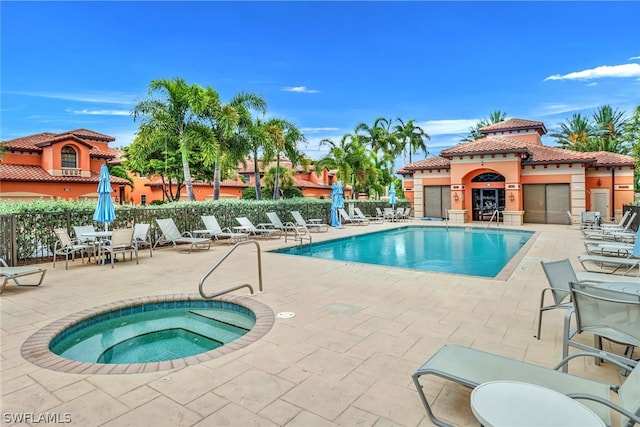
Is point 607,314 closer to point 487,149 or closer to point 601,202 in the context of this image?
point 487,149

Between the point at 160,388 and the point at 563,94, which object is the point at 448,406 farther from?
the point at 563,94

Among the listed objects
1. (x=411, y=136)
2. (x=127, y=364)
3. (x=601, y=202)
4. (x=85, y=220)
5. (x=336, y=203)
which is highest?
(x=411, y=136)

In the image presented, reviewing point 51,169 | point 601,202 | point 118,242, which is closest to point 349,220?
point 118,242

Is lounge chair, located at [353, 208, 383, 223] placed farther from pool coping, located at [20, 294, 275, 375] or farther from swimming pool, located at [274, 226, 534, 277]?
pool coping, located at [20, 294, 275, 375]

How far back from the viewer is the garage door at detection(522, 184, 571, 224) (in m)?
21.4

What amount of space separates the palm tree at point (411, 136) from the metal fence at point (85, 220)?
2641 centimetres

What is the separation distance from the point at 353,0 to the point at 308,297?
17.8 metres

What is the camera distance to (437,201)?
25.9 metres

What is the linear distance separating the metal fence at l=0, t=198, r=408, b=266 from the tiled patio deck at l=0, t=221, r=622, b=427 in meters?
2.62

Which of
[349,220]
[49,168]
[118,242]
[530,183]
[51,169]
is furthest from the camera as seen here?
[49,168]

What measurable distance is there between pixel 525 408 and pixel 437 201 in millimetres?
25258

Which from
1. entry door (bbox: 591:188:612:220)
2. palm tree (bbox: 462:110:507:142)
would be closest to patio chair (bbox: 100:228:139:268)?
entry door (bbox: 591:188:612:220)

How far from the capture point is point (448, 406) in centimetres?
277

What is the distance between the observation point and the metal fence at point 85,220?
880 centimetres
